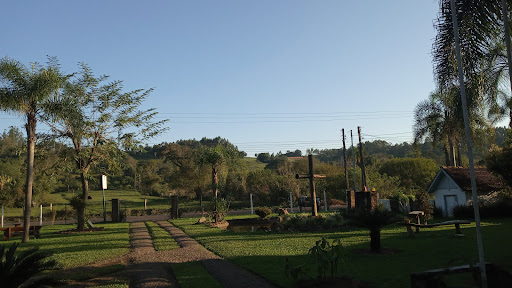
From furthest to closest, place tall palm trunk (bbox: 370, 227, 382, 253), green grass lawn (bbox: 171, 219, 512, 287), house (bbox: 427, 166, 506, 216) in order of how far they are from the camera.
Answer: house (bbox: 427, 166, 506, 216)
tall palm trunk (bbox: 370, 227, 382, 253)
green grass lawn (bbox: 171, 219, 512, 287)

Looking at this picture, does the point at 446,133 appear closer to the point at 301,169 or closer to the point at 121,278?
the point at 121,278

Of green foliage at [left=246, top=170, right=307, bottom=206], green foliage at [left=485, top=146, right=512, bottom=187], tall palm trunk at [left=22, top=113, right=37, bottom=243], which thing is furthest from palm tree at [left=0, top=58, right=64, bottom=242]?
green foliage at [left=246, top=170, right=307, bottom=206]

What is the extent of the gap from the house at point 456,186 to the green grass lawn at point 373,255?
7337mm

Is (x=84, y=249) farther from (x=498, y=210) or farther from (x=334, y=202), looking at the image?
(x=334, y=202)

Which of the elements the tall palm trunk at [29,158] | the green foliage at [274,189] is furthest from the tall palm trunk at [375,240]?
the green foliage at [274,189]

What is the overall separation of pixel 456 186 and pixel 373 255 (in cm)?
1686

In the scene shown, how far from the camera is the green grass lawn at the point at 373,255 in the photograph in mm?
8851

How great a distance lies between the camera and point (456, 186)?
25047mm

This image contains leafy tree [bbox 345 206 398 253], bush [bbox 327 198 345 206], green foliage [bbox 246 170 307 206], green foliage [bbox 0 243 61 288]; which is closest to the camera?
green foliage [bbox 0 243 61 288]

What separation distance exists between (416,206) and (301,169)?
42018mm

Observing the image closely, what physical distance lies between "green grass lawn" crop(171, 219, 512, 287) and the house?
7337mm

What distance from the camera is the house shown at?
24523 mm

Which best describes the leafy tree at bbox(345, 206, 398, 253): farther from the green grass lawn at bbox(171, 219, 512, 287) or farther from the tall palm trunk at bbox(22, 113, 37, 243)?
Result: the tall palm trunk at bbox(22, 113, 37, 243)

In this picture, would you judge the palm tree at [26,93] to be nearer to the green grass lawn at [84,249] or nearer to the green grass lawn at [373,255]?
the green grass lawn at [84,249]
